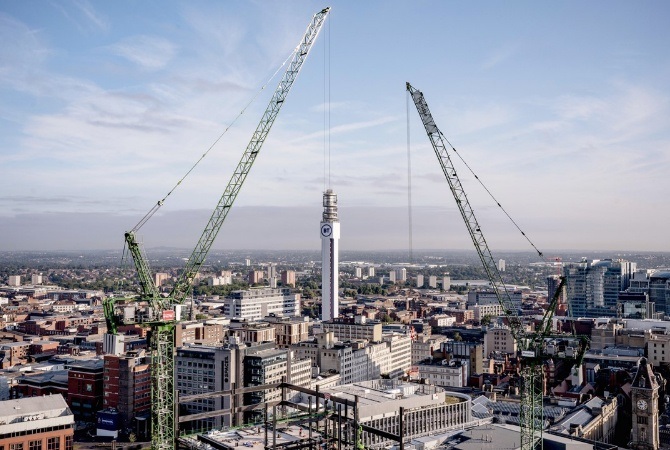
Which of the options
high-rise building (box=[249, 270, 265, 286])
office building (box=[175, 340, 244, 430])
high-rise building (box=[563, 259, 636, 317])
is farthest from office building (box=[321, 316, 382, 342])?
high-rise building (box=[249, 270, 265, 286])

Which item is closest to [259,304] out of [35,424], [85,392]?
[85,392]

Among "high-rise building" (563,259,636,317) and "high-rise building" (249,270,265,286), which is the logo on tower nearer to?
"high-rise building" (563,259,636,317)

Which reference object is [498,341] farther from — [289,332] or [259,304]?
[259,304]

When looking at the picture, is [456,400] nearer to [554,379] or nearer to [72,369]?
[554,379]

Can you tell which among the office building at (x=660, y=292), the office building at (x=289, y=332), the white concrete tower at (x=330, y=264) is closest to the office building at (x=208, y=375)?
the office building at (x=289, y=332)

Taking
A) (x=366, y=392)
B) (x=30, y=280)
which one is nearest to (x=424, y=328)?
(x=366, y=392)

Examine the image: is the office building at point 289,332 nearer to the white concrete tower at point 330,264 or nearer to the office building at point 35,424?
the white concrete tower at point 330,264

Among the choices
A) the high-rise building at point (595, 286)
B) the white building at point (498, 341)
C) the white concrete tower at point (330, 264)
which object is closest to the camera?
the white building at point (498, 341)
